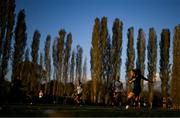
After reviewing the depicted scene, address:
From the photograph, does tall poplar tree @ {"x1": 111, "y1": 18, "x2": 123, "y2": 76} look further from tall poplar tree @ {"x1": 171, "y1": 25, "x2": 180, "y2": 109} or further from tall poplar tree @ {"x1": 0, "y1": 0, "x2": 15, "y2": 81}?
tall poplar tree @ {"x1": 0, "y1": 0, "x2": 15, "y2": 81}

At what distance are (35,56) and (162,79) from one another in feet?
60.2

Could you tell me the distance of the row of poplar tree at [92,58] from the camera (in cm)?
3694

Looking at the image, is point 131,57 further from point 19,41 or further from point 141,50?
point 19,41

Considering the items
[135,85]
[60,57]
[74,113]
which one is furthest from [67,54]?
[74,113]

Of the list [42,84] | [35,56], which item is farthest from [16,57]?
[42,84]

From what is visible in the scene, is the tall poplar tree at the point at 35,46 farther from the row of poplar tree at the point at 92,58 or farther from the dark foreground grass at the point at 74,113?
the dark foreground grass at the point at 74,113

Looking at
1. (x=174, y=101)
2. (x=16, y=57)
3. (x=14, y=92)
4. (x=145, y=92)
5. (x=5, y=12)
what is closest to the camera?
(x=14, y=92)

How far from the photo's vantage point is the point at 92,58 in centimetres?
4438

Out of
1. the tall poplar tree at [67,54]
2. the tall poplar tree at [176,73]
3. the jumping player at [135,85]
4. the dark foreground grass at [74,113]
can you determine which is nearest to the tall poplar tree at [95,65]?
the tall poplar tree at [67,54]

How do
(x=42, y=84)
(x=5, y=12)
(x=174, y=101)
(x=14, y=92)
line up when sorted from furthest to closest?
(x=42, y=84), (x=174, y=101), (x=5, y=12), (x=14, y=92)

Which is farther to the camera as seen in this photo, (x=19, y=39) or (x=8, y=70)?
(x=19, y=39)

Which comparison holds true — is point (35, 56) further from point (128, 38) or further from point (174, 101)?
point (174, 101)

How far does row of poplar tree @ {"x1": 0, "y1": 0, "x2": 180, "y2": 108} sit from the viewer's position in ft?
121

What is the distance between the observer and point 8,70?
119 ft
